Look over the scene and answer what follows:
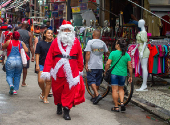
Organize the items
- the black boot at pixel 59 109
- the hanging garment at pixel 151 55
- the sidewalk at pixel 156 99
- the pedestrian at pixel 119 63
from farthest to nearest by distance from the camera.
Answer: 1. the hanging garment at pixel 151 55
2. the sidewalk at pixel 156 99
3. the pedestrian at pixel 119 63
4. the black boot at pixel 59 109

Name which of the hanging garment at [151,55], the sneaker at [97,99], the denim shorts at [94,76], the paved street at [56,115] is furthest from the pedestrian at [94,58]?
the hanging garment at [151,55]

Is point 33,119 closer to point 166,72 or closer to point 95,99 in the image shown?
point 95,99

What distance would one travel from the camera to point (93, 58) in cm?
811

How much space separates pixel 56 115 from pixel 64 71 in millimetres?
969

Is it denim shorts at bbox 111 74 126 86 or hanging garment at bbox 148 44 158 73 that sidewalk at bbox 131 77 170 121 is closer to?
hanging garment at bbox 148 44 158 73

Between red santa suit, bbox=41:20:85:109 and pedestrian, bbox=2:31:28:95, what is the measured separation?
2.37m

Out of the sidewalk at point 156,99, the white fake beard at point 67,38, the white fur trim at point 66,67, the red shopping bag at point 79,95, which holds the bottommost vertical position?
the sidewalk at point 156,99

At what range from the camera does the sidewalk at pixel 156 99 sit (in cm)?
711

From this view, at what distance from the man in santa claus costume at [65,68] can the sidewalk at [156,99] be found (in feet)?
6.59

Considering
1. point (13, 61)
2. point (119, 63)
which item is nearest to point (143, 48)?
point (119, 63)

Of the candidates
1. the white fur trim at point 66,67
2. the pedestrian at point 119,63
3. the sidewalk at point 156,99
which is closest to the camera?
the white fur trim at point 66,67

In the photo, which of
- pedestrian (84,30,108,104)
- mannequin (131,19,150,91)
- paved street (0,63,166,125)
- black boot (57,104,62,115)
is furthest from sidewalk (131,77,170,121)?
black boot (57,104,62,115)

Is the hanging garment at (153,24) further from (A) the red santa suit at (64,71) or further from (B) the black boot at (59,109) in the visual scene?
(B) the black boot at (59,109)

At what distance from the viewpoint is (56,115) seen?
6.46 metres
